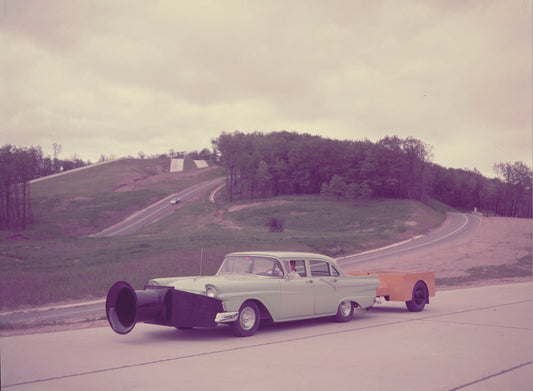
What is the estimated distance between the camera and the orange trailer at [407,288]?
1340 cm

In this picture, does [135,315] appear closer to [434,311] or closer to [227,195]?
[434,311]

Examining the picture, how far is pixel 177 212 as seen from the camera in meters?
82.8

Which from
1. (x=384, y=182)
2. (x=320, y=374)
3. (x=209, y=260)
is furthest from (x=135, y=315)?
(x=384, y=182)

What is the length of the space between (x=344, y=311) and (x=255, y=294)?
3.07 metres

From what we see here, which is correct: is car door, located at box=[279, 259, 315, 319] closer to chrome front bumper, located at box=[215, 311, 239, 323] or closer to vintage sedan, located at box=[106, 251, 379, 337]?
vintage sedan, located at box=[106, 251, 379, 337]

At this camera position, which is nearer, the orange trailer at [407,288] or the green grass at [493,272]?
the orange trailer at [407,288]


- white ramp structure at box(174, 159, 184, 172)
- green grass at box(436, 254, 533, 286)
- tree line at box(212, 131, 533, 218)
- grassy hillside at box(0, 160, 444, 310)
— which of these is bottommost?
green grass at box(436, 254, 533, 286)

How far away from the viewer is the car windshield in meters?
10.8

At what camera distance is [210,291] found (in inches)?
370

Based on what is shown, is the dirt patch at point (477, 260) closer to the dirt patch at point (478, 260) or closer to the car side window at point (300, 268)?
the dirt patch at point (478, 260)

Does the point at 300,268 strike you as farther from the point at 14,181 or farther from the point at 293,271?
the point at 14,181

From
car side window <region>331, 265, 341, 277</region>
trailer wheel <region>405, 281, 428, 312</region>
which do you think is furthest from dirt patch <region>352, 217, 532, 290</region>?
car side window <region>331, 265, 341, 277</region>

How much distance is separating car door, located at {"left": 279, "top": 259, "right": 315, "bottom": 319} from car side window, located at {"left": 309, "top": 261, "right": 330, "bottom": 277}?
260mm

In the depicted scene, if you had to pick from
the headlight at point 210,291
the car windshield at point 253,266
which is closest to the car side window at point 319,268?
the car windshield at point 253,266
